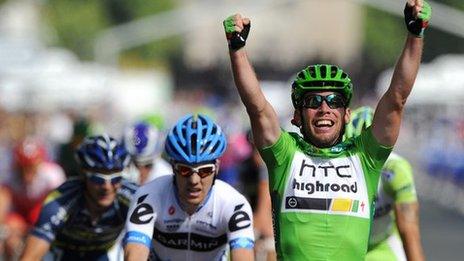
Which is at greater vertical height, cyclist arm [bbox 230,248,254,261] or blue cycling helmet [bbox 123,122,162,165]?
cyclist arm [bbox 230,248,254,261]

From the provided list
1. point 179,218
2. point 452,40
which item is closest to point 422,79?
point 179,218

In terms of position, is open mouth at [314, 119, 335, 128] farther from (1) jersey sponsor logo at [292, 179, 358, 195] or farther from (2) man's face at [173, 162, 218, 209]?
(2) man's face at [173, 162, 218, 209]

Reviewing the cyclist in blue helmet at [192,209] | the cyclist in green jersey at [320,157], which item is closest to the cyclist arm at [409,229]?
the cyclist in blue helmet at [192,209]

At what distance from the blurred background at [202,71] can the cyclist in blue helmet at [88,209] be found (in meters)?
4.41

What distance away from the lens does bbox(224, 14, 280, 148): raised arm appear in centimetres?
718

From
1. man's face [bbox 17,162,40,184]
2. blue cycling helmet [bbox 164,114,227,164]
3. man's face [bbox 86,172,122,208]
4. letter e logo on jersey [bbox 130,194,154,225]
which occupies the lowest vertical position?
man's face [bbox 17,162,40,184]

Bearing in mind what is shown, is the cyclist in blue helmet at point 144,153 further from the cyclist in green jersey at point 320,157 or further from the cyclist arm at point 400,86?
the cyclist arm at point 400,86

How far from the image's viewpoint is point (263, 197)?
12.0 m

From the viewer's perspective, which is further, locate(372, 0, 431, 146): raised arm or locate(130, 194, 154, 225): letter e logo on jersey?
locate(130, 194, 154, 225): letter e logo on jersey

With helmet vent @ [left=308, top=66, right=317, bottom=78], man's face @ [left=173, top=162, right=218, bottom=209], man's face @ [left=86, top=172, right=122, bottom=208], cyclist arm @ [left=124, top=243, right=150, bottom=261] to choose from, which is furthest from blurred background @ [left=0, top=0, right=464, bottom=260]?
helmet vent @ [left=308, top=66, right=317, bottom=78]

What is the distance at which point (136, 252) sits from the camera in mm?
7762

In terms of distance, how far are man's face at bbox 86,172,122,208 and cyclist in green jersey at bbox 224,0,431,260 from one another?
233 cm

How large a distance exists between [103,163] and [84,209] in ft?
1.29

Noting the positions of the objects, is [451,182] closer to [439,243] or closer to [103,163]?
[439,243]
